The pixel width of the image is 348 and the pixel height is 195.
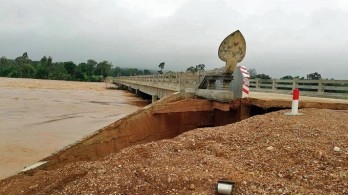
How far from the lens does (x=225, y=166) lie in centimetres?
520

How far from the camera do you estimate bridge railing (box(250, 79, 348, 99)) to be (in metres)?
16.9

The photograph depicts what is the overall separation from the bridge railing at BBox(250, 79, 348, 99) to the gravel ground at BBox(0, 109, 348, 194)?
10.8 meters

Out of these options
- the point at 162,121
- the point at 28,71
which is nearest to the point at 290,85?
the point at 162,121

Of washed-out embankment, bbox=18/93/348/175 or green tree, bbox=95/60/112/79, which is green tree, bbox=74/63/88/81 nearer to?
green tree, bbox=95/60/112/79

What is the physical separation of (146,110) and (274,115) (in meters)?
3.29

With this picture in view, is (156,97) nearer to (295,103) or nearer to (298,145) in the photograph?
(295,103)

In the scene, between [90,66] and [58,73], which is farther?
[90,66]

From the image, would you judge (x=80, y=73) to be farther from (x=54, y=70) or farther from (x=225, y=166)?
(x=225, y=166)

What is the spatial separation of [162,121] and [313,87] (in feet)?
38.1

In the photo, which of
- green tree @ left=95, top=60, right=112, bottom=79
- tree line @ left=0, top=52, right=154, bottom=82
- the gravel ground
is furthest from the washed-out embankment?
green tree @ left=95, top=60, right=112, bottom=79

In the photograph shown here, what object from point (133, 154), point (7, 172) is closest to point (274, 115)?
point (133, 154)

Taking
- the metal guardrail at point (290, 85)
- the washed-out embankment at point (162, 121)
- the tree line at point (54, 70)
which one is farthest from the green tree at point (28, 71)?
the washed-out embankment at point (162, 121)

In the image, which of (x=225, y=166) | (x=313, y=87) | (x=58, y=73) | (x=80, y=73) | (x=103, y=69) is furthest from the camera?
(x=103, y=69)

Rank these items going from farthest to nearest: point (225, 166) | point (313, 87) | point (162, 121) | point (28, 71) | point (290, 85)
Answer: point (28, 71) → point (290, 85) → point (313, 87) → point (162, 121) → point (225, 166)
